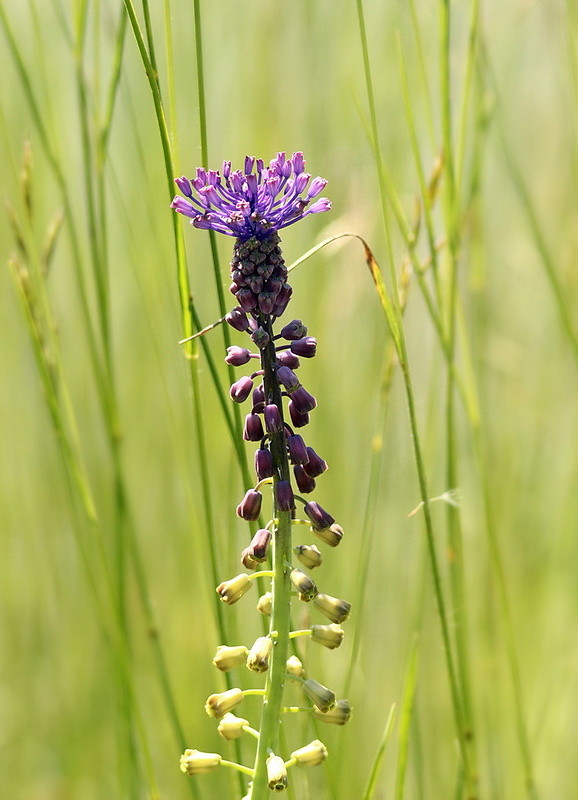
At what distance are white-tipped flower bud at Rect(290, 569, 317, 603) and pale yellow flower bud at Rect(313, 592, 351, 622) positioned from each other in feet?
0.24

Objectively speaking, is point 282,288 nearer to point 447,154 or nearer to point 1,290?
point 447,154

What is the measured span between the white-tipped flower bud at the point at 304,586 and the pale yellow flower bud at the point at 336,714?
25 cm

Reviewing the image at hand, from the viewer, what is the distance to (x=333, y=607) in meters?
1.94

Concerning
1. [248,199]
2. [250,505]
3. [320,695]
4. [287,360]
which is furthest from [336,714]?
[248,199]

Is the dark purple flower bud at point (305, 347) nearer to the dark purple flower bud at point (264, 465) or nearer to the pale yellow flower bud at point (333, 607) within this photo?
the dark purple flower bud at point (264, 465)

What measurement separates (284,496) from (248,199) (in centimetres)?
58

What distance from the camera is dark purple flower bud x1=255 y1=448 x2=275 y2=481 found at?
6.06 ft

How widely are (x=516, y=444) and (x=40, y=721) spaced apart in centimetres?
265

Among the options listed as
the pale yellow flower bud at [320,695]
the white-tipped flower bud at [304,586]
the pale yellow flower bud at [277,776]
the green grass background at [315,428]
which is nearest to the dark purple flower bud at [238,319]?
the white-tipped flower bud at [304,586]

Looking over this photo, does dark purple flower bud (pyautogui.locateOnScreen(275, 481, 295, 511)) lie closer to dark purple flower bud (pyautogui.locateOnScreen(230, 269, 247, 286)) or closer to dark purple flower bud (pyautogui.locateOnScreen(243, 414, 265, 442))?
dark purple flower bud (pyautogui.locateOnScreen(243, 414, 265, 442))

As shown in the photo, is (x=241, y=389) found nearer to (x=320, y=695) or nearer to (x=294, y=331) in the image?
(x=294, y=331)

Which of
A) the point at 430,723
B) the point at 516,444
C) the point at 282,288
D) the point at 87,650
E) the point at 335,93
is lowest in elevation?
the point at 430,723

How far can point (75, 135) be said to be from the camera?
5.07 metres

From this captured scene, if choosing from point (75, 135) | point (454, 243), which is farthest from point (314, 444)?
point (75, 135)
